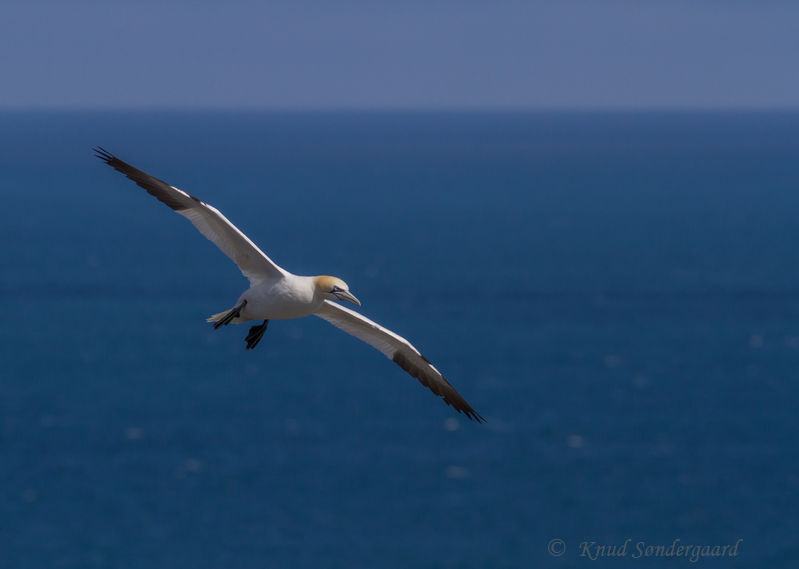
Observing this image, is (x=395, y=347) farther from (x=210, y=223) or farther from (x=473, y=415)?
(x=210, y=223)

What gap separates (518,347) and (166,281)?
53210mm

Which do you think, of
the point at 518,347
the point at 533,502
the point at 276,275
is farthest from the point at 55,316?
the point at 276,275

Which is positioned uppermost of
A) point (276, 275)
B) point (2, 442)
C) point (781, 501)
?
point (276, 275)

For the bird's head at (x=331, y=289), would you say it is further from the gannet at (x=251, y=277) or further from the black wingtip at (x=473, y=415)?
the black wingtip at (x=473, y=415)

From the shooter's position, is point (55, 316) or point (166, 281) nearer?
point (55, 316)

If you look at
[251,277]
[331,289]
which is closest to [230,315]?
[251,277]

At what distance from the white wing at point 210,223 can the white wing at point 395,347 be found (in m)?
1.82

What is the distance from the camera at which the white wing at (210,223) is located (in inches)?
778

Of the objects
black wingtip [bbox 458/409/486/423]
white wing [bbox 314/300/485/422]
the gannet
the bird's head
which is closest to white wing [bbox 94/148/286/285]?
the gannet

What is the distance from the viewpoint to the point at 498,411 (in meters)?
110

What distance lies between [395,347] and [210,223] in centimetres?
469

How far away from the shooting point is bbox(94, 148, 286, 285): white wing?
19.8 metres

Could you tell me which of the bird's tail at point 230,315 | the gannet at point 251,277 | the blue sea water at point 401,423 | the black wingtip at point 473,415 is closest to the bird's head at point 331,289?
the gannet at point 251,277

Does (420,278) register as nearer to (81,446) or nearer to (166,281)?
(166,281)
